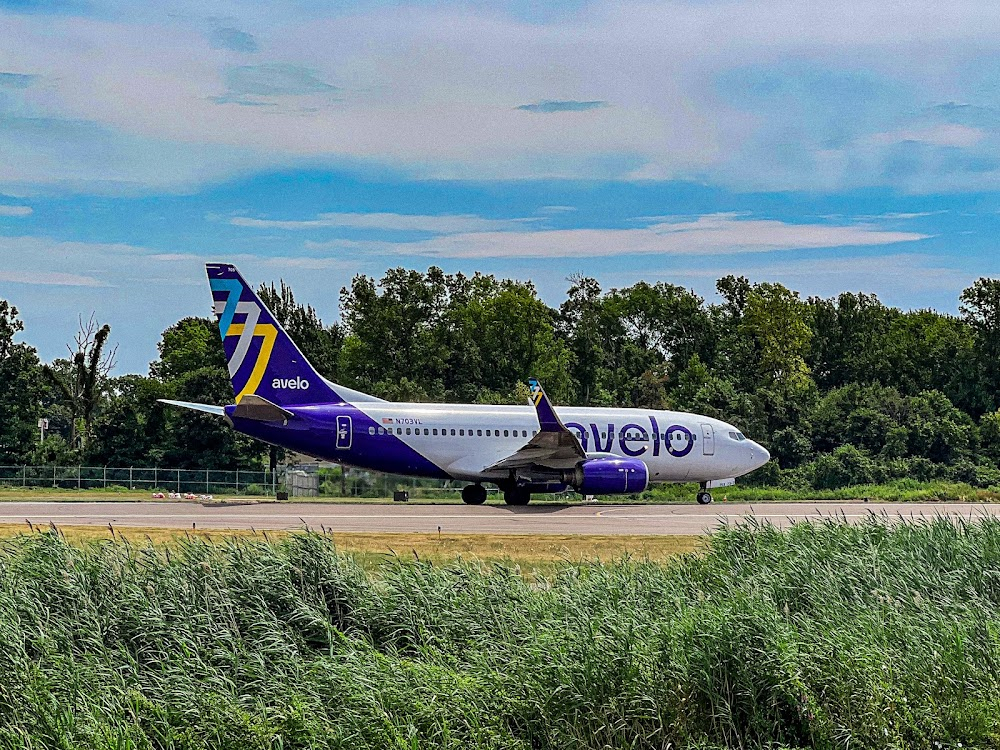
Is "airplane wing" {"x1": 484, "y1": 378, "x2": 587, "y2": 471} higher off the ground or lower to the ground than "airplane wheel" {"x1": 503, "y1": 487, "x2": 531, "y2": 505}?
higher

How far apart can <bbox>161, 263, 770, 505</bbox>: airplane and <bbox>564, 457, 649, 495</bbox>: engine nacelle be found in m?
0.03

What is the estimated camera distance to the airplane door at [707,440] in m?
41.8

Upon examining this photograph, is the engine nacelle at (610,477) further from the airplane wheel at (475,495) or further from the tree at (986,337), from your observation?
the tree at (986,337)

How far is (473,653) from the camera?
39.5ft

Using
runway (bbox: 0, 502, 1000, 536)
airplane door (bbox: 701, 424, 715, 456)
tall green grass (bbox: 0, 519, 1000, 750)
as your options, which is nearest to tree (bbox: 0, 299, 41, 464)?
runway (bbox: 0, 502, 1000, 536)

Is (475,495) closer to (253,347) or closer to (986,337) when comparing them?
(253,347)

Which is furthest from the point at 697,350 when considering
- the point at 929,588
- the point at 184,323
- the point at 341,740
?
the point at 341,740

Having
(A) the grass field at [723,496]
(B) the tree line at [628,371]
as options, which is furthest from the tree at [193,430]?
(A) the grass field at [723,496]

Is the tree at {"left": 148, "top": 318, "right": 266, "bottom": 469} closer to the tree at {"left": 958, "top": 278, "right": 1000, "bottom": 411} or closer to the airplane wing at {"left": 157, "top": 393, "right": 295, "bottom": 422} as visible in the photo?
the airplane wing at {"left": 157, "top": 393, "right": 295, "bottom": 422}

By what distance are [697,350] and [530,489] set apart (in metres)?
48.6

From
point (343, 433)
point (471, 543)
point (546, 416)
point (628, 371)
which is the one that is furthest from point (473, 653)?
point (628, 371)

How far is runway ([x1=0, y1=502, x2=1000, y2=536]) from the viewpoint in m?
27.6

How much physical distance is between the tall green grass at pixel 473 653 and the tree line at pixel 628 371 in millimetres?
43115

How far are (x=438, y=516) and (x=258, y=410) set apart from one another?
24.8ft
